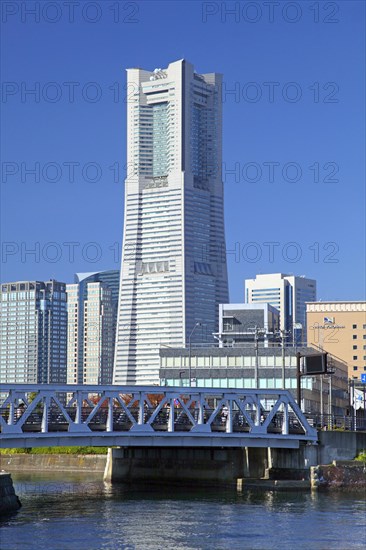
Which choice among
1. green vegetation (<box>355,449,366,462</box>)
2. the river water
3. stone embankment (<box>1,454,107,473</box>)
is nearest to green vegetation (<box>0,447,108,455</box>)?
stone embankment (<box>1,454,107,473</box>)

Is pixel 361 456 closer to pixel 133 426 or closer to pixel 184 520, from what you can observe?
pixel 133 426

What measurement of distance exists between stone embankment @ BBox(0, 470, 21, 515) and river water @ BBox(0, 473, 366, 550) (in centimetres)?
77

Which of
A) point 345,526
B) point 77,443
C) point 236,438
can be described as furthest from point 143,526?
point 236,438

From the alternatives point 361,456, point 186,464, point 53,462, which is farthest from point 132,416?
point 53,462

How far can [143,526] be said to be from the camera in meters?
64.2

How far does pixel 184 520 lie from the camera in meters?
67.5

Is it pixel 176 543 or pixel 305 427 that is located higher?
pixel 305 427

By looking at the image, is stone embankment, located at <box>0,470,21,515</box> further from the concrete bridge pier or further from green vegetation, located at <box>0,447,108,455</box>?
green vegetation, located at <box>0,447,108,455</box>

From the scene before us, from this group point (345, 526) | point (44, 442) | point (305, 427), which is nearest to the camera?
point (345, 526)

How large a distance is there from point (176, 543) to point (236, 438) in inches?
1131

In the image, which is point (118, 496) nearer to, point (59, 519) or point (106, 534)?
point (59, 519)

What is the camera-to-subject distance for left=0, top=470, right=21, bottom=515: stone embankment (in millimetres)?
69000

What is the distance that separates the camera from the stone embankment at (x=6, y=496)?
226ft

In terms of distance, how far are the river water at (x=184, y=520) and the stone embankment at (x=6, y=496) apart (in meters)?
0.77
